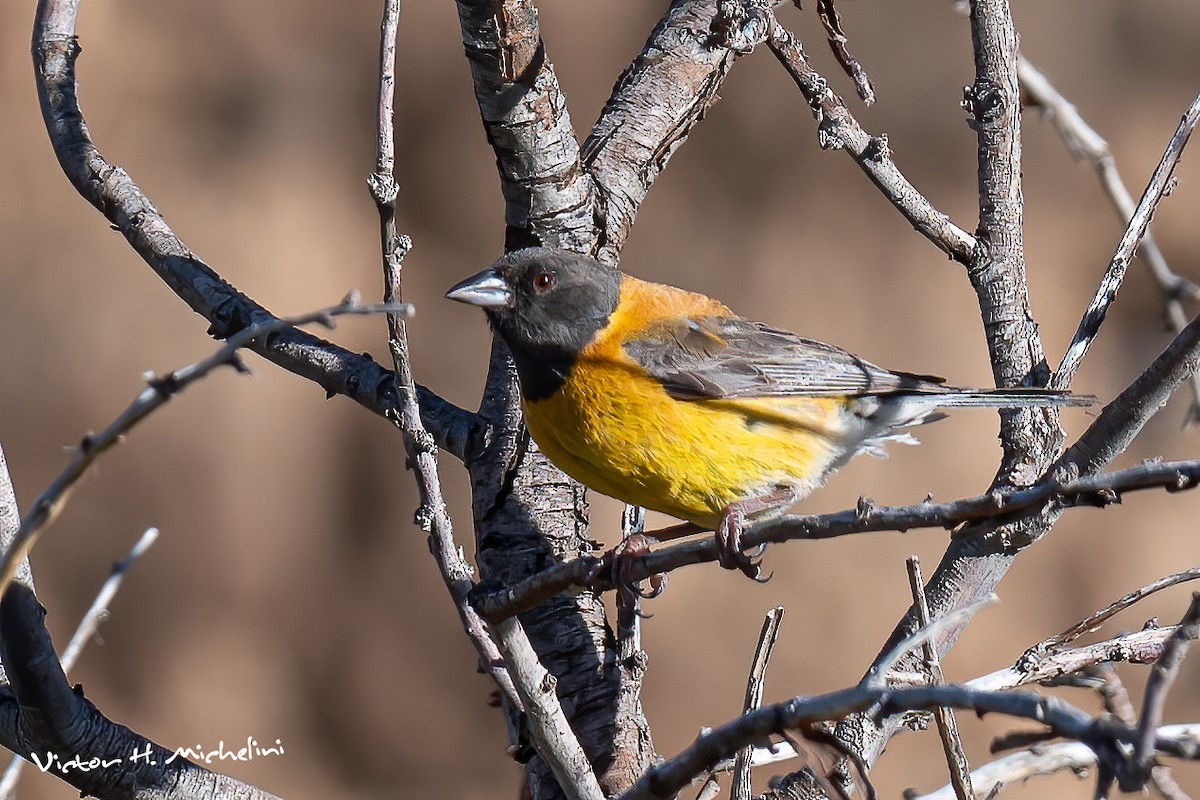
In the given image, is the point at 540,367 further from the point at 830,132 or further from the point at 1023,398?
the point at 1023,398

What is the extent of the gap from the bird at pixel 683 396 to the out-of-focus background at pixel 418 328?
2.16 m

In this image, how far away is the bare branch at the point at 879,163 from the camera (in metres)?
2.85

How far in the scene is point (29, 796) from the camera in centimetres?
542

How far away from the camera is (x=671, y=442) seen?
2855 millimetres

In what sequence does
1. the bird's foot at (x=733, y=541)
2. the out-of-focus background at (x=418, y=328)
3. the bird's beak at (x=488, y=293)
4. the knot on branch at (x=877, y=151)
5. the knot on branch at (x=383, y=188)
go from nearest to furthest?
the knot on branch at (x=383, y=188) < the bird's foot at (x=733, y=541) < the knot on branch at (x=877, y=151) < the bird's beak at (x=488, y=293) < the out-of-focus background at (x=418, y=328)

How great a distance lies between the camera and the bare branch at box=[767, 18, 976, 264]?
2848 millimetres

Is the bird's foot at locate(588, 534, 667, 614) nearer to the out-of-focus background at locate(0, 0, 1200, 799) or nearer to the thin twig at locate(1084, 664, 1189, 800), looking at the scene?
the thin twig at locate(1084, 664, 1189, 800)

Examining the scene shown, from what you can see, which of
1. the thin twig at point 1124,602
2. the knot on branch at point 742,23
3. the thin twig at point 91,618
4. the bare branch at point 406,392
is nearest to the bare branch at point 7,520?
the thin twig at point 91,618

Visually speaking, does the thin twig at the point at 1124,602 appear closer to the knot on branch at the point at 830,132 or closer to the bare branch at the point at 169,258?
the knot on branch at the point at 830,132

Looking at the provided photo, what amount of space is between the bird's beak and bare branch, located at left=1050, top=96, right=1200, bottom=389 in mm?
1342

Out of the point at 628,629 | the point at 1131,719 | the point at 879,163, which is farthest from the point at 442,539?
the point at 879,163

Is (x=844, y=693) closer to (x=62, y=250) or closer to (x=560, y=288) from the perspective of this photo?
(x=560, y=288)

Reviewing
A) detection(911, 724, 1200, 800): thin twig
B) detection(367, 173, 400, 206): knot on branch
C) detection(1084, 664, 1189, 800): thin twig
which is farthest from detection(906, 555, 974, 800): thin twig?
detection(367, 173, 400, 206): knot on branch

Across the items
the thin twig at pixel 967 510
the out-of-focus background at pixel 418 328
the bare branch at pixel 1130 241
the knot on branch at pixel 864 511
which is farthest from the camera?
the out-of-focus background at pixel 418 328
